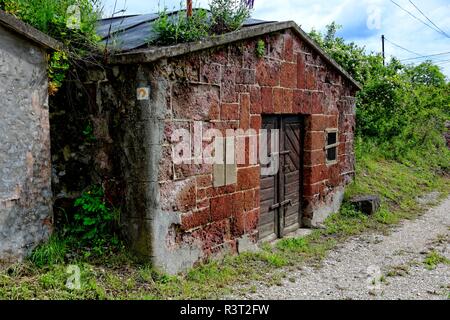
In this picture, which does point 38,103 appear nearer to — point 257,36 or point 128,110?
point 128,110

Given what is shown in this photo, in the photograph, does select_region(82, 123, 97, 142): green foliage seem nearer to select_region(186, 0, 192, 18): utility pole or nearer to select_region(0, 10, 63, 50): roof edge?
select_region(0, 10, 63, 50): roof edge

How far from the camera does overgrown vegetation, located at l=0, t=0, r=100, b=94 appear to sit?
4836 mm

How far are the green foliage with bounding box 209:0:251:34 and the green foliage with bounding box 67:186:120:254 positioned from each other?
2545 mm

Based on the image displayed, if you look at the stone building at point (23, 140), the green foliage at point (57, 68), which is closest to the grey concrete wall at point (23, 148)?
the stone building at point (23, 140)

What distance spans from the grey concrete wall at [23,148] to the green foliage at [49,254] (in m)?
0.08

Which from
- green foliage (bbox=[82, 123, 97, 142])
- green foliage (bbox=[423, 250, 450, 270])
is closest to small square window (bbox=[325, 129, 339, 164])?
green foliage (bbox=[423, 250, 450, 270])

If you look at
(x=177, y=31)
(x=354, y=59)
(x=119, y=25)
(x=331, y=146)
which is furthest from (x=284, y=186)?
(x=354, y=59)

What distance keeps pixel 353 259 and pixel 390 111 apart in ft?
26.5

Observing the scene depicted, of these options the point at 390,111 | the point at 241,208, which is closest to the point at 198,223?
the point at 241,208

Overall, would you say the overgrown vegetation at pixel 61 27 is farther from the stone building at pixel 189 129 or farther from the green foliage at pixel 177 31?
the green foliage at pixel 177 31

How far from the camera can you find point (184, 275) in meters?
5.14

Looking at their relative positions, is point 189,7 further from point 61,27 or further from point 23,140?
point 23,140

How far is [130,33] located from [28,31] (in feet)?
5.64

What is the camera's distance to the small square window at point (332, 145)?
8.48m
